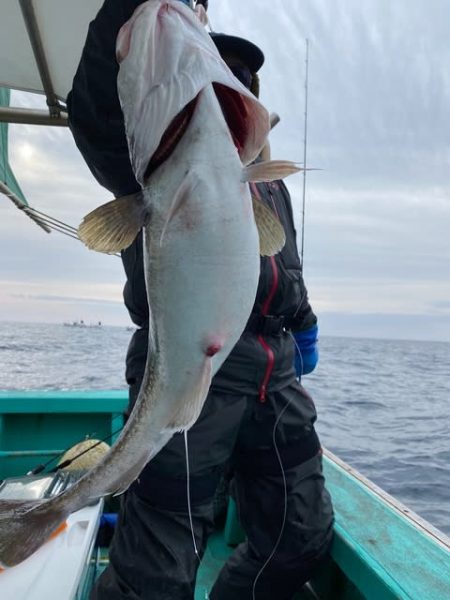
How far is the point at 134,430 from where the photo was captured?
4.78ft

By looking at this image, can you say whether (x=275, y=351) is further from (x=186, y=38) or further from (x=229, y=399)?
(x=186, y=38)

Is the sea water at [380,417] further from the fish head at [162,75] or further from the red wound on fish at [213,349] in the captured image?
the fish head at [162,75]

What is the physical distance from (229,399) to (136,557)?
704 millimetres

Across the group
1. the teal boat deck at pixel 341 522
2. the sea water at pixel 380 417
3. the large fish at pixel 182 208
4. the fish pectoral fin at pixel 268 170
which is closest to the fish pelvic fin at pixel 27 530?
the large fish at pixel 182 208

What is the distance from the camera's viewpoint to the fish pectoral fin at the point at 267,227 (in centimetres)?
150

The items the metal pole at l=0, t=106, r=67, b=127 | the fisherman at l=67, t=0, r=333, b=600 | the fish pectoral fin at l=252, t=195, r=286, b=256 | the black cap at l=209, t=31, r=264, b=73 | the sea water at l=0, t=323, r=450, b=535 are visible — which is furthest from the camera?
the sea water at l=0, t=323, r=450, b=535

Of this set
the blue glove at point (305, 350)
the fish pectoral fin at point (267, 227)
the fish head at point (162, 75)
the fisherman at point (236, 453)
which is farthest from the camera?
the blue glove at point (305, 350)

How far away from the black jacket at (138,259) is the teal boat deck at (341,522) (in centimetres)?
97

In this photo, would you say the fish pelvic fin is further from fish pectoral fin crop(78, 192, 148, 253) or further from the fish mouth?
the fish mouth

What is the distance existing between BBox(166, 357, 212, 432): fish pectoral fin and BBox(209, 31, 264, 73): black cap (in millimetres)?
1387

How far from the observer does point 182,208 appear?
129cm

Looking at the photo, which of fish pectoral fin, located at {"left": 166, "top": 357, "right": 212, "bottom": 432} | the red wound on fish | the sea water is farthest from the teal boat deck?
the sea water

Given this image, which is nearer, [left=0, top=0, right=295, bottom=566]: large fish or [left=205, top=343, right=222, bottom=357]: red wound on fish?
[left=0, top=0, right=295, bottom=566]: large fish

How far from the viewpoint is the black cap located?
212 cm
